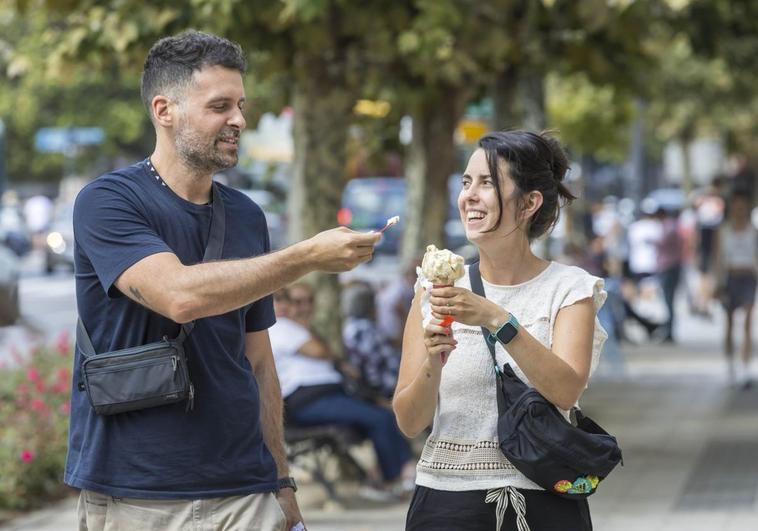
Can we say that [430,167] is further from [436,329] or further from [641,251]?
[436,329]

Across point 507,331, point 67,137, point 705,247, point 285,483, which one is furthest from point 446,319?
point 67,137

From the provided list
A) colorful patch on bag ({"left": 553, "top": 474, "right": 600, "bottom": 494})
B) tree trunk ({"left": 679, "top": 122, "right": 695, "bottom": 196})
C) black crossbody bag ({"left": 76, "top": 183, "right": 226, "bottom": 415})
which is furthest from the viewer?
tree trunk ({"left": 679, "top": 122, "right": 695, "bottom": 196})

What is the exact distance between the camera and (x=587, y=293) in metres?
3.56

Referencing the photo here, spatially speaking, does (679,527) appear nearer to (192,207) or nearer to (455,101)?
(192,207)

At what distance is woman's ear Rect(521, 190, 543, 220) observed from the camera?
144 inches

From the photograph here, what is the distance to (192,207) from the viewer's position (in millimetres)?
3373

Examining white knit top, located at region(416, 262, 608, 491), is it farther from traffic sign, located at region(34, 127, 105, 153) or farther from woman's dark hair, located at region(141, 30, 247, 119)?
traffic sign, located at region(34, 127, 105, 153)

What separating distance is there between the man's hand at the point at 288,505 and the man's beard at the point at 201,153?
839 millimetres

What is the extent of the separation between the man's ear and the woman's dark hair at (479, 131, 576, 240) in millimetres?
804

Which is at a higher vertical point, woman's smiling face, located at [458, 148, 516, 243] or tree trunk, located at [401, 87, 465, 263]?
tree trunk, located at [401, 87, 465, 263]

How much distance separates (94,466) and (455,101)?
1057 cm

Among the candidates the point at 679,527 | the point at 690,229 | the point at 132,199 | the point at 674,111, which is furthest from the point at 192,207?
the point at 674,111

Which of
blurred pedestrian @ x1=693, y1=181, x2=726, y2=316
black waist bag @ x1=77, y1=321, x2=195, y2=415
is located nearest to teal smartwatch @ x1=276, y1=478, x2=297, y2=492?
black waist bag @ x1=77, y1=321, x2=195, y2=415

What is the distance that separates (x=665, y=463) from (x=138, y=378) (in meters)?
7.29
